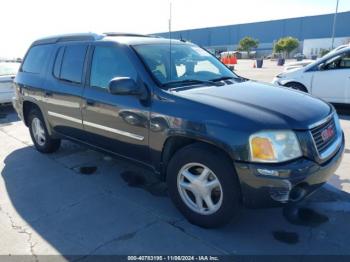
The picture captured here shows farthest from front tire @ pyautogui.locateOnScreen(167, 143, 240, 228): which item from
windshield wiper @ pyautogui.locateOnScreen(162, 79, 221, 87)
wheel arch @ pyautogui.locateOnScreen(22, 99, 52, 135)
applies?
wheel arch @ pyautogui.locateOnScreen(22, 99, 52, 135)

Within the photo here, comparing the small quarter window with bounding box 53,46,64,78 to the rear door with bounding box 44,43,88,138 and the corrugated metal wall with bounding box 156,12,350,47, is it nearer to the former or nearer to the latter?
the rear door with bounding box 44,43,88,138

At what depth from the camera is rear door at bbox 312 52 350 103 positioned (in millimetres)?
7703

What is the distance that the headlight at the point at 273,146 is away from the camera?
2.76m

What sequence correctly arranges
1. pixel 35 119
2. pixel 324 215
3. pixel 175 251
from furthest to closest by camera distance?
1. pixel 35 119
2. pixel 324 215
3. pixel 175 251

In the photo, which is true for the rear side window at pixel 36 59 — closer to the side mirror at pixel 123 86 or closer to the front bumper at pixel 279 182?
the side mirror at pixel 123 86

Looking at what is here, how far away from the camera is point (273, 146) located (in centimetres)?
276

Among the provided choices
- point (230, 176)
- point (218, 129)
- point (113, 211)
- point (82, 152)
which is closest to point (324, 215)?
point (230, 176)

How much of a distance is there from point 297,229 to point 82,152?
368cm

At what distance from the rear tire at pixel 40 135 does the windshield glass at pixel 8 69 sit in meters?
4.64

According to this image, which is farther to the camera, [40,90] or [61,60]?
[40,90]

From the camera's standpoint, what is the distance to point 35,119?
5.66m

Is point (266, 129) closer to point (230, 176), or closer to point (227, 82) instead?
point (230, 176)

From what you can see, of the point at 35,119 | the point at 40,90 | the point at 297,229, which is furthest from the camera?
the point at 35,119

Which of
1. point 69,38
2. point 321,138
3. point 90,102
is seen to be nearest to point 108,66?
point 90,102
